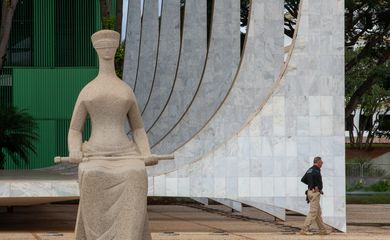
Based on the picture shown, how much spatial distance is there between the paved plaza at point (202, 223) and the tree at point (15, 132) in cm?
340

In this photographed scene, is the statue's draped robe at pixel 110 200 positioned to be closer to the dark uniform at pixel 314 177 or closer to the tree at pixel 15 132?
the dark uniform at pixel 314 177

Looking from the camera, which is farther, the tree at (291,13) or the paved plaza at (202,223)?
the tree at (291,13)

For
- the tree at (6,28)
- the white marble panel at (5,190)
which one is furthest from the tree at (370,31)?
the white marble panel at (5,190)

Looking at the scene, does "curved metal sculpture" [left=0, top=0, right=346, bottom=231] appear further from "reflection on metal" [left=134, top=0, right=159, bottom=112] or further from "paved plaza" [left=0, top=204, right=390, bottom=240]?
"reflection on metal" [left=134, top=0, right=159, bottom=112]

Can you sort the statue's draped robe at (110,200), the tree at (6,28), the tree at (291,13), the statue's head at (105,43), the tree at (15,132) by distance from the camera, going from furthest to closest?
the tree at (291,13) < the tree at (15,132) < the tree at (6,28) < the statue's head at (105,43) < the statue's draped robe at (110,200)

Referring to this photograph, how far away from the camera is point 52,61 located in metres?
40.4

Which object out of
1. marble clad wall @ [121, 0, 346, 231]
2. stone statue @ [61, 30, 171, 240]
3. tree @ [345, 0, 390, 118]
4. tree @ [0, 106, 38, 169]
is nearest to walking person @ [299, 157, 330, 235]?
marble clad wall @ [121, 0, 346, 231]

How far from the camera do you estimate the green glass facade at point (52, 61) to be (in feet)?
132

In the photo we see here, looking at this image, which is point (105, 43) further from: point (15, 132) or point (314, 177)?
point (15, 132)

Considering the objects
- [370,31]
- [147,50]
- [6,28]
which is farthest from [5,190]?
[370,31]

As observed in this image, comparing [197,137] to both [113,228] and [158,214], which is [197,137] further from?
[113,228]

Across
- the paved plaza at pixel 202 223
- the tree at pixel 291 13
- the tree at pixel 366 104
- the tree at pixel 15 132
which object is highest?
the tree at pixel 291 13

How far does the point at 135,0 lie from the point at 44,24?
3512 millimetres

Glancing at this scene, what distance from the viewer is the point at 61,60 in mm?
40469
